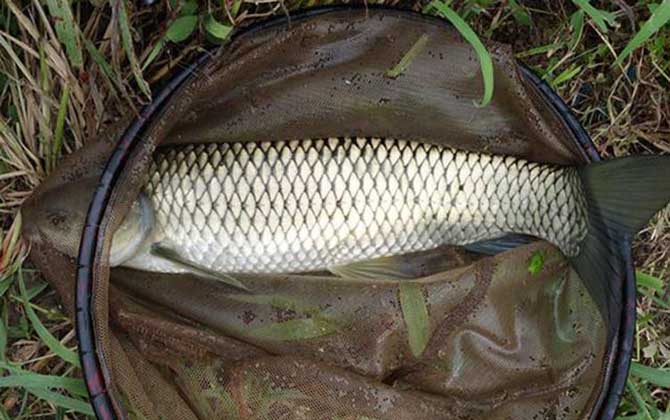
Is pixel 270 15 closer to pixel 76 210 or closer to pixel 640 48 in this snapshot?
pixel 76 210

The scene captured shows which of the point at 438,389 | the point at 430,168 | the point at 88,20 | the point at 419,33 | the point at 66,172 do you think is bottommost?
the point at 438,389

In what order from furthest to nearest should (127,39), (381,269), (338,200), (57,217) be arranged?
(381,269), (338,200), (57,217), (127,39)

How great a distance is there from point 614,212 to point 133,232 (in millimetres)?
1051

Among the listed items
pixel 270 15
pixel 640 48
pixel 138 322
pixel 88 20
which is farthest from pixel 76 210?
pixel 640 48

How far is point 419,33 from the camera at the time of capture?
69.9 inches

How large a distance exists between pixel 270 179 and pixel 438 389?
63cm

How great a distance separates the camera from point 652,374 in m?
1.94

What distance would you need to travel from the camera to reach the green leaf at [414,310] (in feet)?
6.08

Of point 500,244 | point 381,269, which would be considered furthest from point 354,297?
point 500,244

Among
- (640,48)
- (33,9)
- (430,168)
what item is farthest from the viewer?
(640,48)

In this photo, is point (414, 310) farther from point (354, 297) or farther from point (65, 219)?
point (65, 219)

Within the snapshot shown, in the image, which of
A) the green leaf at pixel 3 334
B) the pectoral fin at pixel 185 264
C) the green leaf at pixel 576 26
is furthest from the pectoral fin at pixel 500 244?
the green leaf at pixel 3 334

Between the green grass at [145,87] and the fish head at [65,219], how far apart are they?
3.3 inches

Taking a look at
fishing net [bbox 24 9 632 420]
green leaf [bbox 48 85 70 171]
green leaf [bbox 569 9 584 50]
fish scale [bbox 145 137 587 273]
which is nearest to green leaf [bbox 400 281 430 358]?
fishing net [bbox 24 9 632 420]
